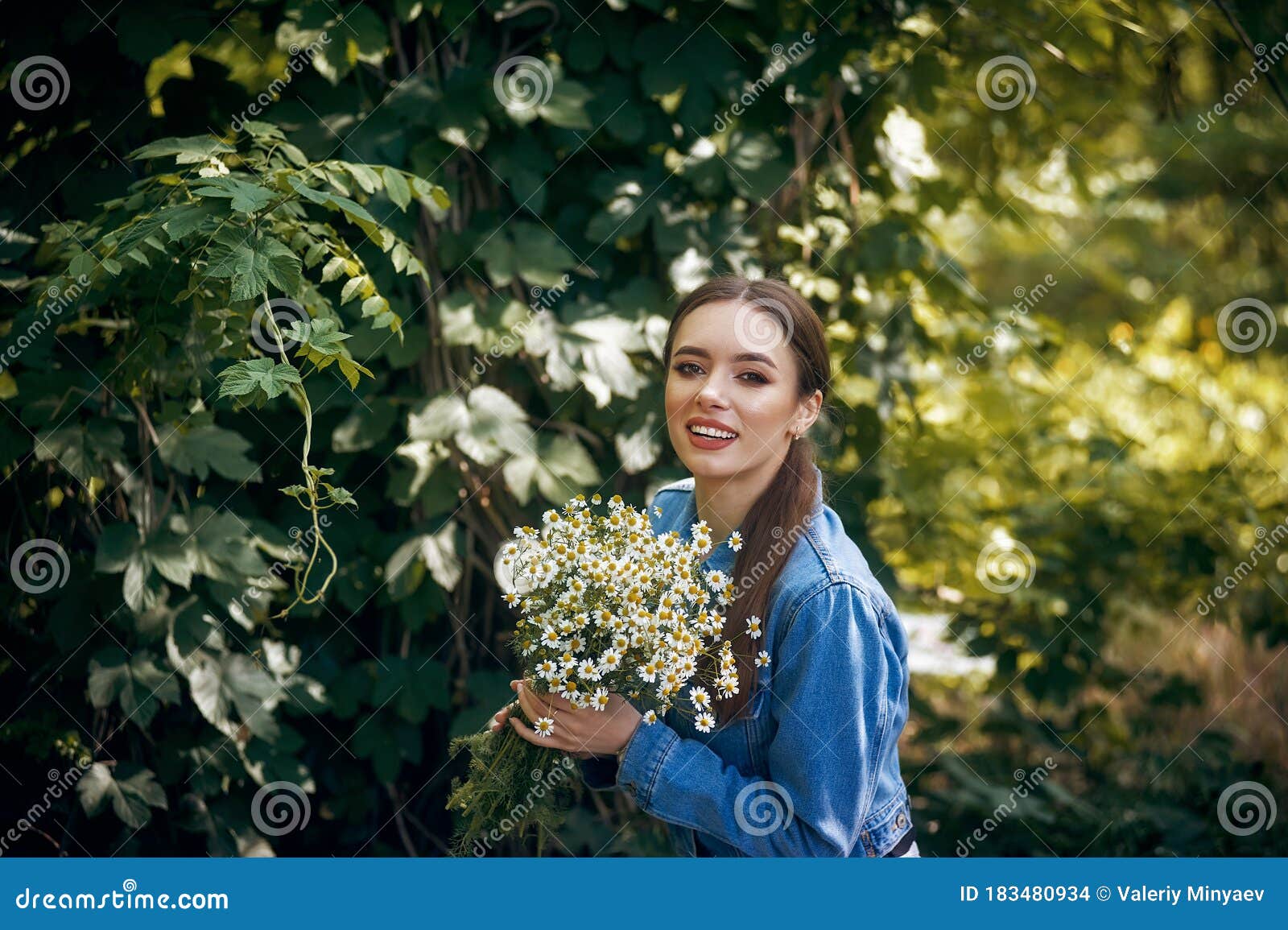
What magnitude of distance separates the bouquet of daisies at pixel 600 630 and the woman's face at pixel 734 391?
0.15m

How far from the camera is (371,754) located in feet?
9.39

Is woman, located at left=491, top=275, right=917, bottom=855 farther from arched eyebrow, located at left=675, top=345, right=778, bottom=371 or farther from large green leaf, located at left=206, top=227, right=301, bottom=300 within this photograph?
large green leaf, located at left=206, top=227, right=301, bottom=300

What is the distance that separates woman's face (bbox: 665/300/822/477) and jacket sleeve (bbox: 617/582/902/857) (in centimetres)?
29

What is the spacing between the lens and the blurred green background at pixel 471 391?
2.52m

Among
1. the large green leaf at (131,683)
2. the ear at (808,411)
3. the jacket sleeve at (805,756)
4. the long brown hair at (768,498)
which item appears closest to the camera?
the jacket sleeve at (805,756)

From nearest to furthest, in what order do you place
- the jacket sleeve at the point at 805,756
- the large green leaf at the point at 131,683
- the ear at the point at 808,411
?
the jacket sleeve at the point at 805,756
the ear at the point at 808,411
the large green leaf at the point at 131,683

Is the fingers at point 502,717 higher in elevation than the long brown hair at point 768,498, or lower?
lower

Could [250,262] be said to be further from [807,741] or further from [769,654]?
[807,741]

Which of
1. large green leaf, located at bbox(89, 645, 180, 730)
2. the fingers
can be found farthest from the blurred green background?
the fingers

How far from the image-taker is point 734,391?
6.09 feet

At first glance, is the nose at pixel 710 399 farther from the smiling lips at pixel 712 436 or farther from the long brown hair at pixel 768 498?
the long brown hair at pixel 768 498

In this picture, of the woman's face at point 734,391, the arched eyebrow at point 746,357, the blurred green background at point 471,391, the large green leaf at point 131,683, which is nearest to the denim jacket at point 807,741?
the woman's face at point 734,391

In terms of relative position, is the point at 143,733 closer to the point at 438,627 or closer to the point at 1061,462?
the point at 438,627

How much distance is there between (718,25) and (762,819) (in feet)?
6.82
